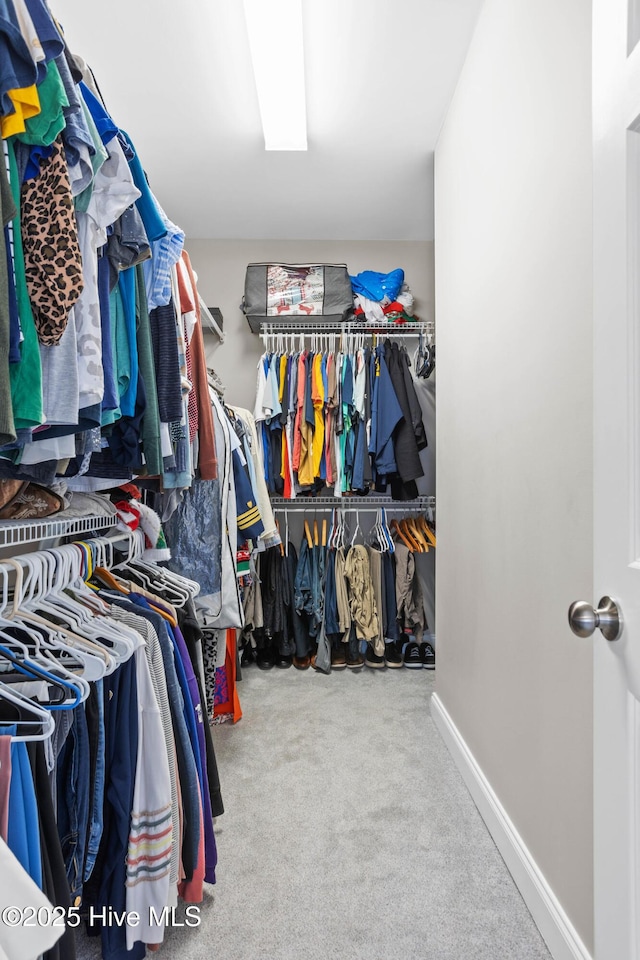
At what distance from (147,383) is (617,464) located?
3.24ft

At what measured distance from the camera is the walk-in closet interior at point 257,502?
3.05ft

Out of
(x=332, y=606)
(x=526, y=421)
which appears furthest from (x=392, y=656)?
(x=526, y=421)

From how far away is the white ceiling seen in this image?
197 cm

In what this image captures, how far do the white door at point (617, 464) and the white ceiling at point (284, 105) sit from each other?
5.03 ft

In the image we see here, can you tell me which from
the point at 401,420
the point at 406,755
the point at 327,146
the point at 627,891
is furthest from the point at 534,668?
the point at 327,146

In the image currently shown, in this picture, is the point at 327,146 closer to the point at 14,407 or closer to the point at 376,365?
the point at 376,365

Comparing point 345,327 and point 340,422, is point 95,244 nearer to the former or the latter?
point 340,422

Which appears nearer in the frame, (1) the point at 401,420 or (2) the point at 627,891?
(2) the point at 627,891

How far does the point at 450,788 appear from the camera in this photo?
2033mm

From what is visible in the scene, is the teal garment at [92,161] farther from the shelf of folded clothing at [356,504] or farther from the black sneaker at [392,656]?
the black sneaker at [392,656]

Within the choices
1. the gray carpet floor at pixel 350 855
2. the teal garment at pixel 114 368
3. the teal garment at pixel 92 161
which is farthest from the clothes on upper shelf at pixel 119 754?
the teal garment at pixel 92 161

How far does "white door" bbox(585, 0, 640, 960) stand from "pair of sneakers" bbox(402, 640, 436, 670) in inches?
102

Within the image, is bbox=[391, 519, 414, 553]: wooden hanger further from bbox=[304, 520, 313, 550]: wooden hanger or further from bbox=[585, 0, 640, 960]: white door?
bbox=[585, 0, 640, 960]: white door

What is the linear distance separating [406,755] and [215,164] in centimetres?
293
